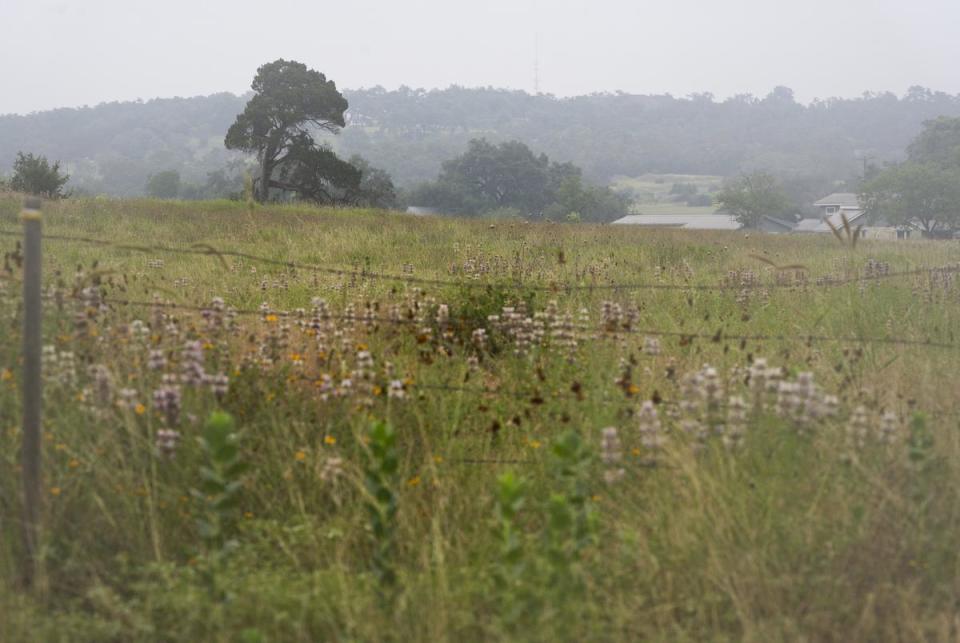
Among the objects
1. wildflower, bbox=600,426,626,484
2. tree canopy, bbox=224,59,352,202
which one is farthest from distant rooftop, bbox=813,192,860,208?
wildflower, bbox=600,426,626,484

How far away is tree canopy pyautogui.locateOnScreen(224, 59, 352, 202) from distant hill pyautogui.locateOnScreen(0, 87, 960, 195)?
174ft

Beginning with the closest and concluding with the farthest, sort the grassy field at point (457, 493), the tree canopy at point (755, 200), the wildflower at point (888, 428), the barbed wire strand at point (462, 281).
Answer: the grassy field at point (457, 493) → the wildflower at point (888, 428) → the barbed wire strand at point (462, 281) → the tree canopy at point (755, 200)

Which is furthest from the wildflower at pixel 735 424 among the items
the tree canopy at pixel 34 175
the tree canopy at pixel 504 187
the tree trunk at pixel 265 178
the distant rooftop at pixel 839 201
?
the distant rooftop at pixel 839 201

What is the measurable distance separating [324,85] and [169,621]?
4313 cm

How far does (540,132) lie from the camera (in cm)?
15550

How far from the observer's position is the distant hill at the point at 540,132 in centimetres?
10981

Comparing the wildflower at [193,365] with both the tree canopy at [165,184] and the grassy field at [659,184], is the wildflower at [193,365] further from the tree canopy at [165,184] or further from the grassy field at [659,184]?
the grassy field at [659,184]

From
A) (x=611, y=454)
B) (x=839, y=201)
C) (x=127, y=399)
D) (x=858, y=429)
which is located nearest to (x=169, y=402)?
(x=127, y=399)

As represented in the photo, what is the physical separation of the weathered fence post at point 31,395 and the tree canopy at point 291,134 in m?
39.5

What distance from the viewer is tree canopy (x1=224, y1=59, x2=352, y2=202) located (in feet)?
142

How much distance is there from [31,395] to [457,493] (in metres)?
1.92

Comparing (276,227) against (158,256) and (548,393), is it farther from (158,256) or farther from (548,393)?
(548,393)

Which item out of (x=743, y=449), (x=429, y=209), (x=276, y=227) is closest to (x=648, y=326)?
(x=743, y=449)

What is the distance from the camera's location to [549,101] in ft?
557
